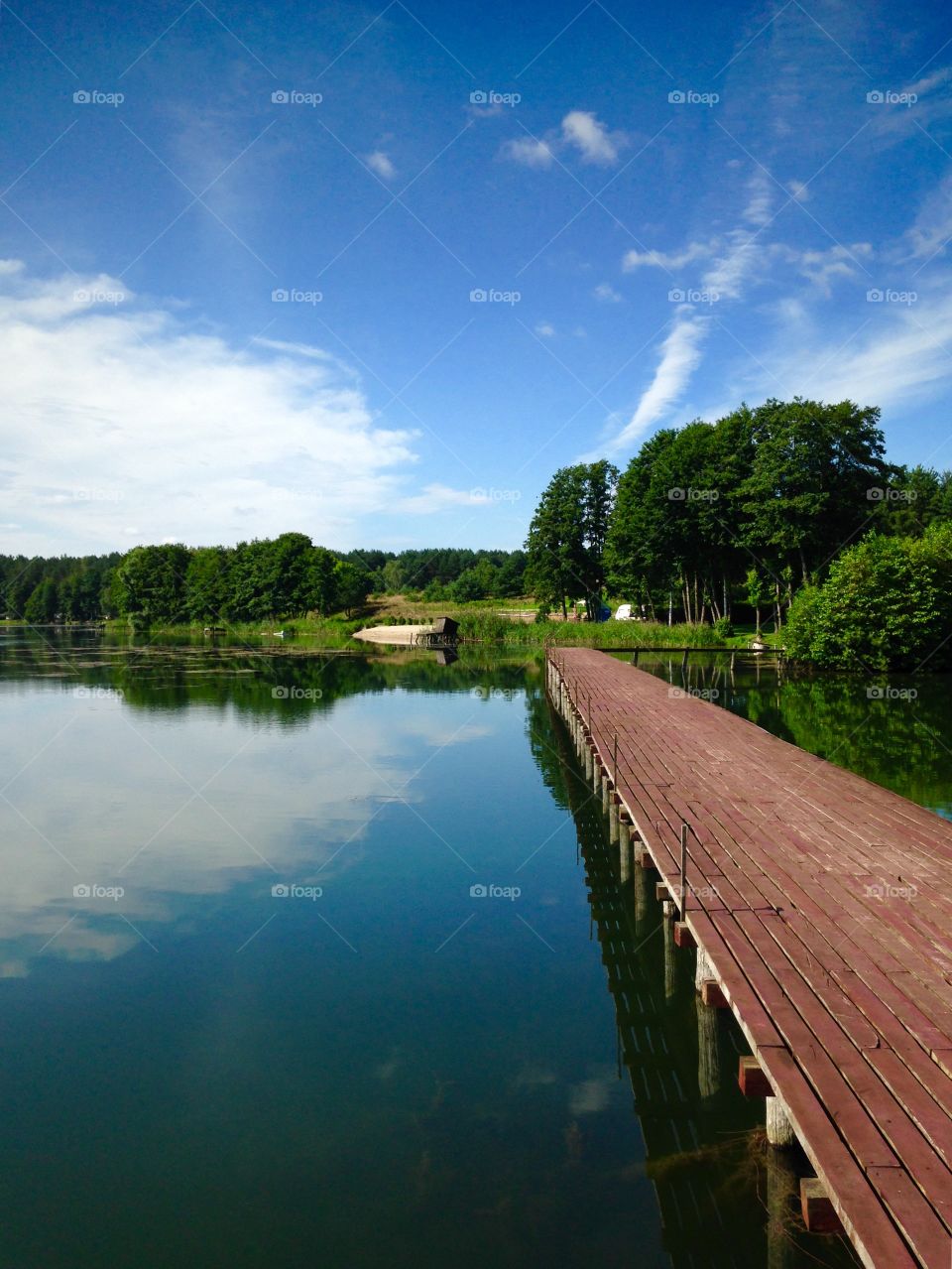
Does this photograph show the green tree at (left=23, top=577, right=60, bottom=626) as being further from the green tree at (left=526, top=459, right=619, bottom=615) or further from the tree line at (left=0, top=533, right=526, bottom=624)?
the green tree at (left=526, top=459, right=619, bottom=615)

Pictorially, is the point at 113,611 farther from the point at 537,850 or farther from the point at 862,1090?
the point at 862,1090

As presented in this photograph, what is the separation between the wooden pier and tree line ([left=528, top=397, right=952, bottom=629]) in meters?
31.1

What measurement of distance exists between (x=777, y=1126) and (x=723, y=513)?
50338 mm

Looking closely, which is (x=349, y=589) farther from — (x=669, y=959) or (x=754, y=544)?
(x=669, y=959)

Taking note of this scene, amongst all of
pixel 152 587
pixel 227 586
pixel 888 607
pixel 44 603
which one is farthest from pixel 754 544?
pixel 44 603

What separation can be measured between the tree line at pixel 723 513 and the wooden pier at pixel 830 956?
1223 inches

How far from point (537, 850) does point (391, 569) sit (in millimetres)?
122197

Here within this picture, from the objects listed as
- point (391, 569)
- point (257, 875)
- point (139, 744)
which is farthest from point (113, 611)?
point (257, 875)

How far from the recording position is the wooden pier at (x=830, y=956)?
4570 mm

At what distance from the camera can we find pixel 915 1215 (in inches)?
167

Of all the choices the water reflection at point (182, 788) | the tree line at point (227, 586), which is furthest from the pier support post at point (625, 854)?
the tree line at point (227, 586)

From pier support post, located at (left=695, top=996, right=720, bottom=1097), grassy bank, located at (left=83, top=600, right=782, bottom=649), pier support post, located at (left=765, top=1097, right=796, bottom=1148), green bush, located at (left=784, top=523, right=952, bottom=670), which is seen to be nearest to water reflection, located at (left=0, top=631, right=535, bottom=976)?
pier support post, located at (left=695, top=996, right=720, bottom=1097)

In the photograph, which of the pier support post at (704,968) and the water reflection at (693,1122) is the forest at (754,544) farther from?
the pier support post at (704,968)

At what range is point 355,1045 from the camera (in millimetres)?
8695
